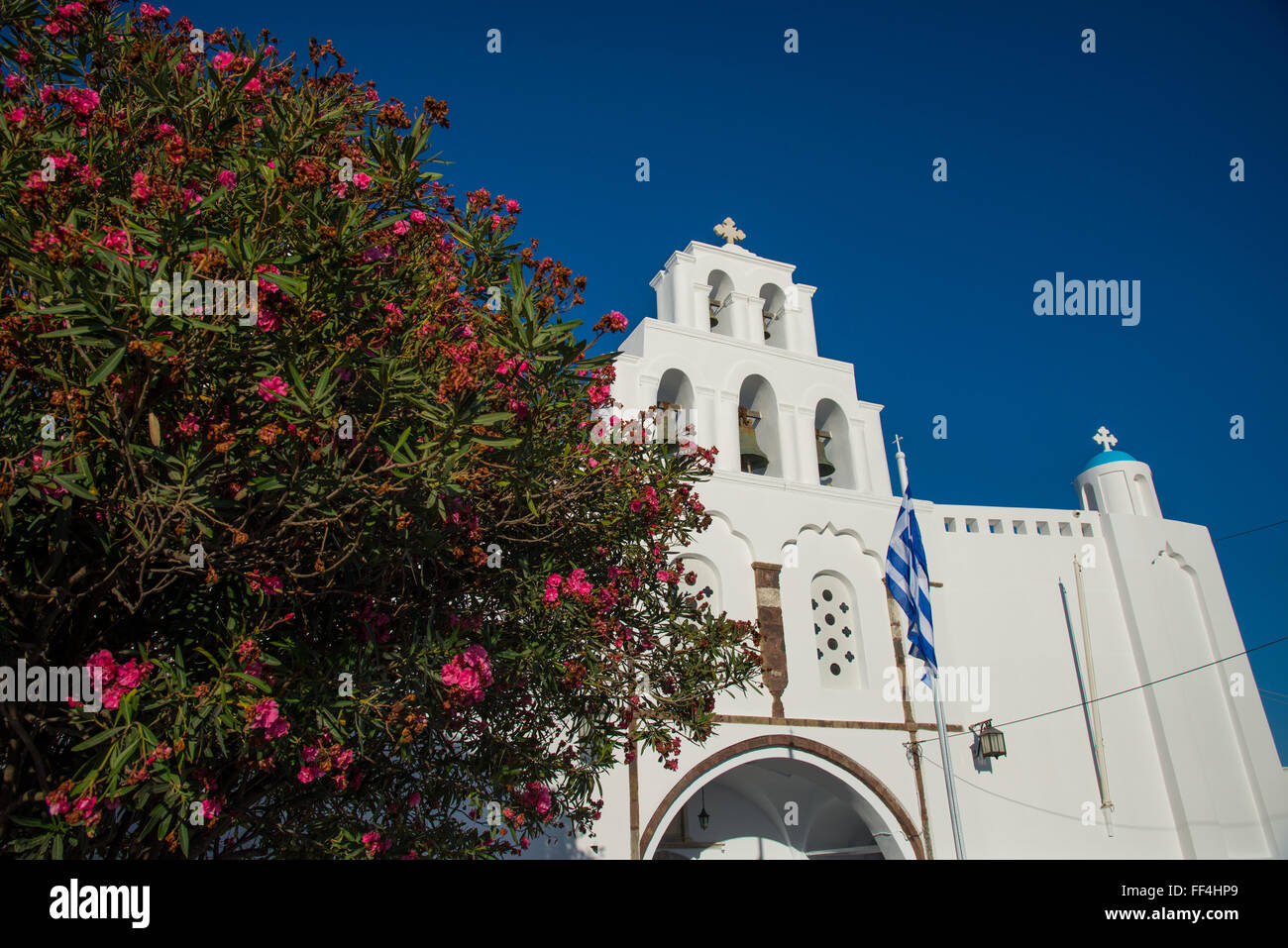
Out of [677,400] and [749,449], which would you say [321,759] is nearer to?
[677,400]

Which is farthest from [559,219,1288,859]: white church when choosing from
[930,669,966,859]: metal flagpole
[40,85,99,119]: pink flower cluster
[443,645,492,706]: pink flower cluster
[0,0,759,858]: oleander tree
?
[40,85,99,119]: pink flower cluster

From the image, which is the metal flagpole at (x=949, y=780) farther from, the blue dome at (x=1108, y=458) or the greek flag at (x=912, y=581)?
the blue dome at (x=1108, y=458)

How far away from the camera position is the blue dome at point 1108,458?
20141 mm

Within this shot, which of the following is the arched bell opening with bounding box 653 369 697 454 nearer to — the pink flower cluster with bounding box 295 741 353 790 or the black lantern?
the black lantern

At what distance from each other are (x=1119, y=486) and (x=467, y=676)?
1885 centimetres

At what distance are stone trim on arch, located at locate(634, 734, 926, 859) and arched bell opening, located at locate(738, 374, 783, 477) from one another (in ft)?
16.7

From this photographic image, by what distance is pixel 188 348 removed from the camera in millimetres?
4141

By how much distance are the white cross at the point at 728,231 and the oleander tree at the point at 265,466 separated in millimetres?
12709

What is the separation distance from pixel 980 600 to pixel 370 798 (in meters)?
14.1

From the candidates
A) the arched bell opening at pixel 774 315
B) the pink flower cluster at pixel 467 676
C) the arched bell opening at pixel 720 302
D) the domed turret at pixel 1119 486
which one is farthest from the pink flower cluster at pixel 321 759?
the domed turret at pixel 1119 486
